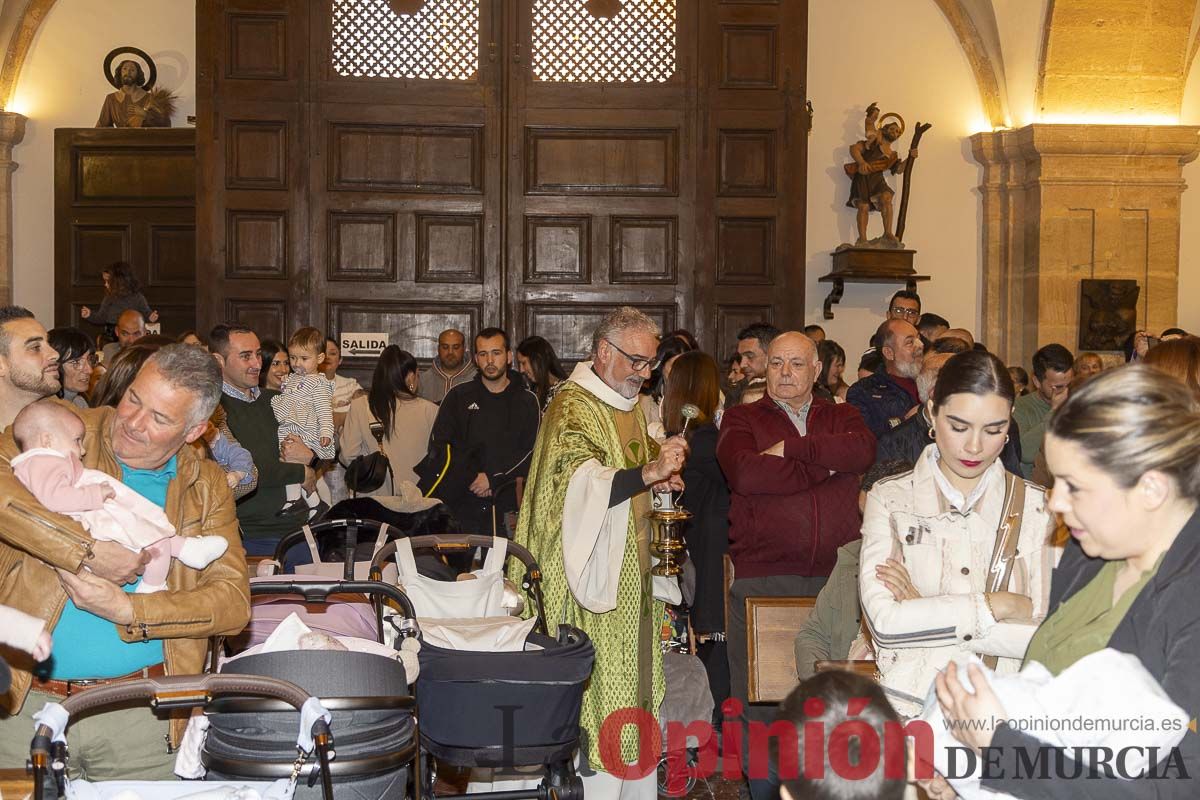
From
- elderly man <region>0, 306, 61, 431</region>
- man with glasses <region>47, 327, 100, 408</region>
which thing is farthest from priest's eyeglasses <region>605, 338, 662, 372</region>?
man with glasses <region>47, 327, 100, 408</region>

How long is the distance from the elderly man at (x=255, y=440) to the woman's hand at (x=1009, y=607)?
414 cm

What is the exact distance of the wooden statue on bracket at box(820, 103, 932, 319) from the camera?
11.9m

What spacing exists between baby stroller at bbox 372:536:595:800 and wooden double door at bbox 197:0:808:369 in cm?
692

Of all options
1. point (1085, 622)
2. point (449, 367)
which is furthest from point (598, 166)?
point (1085, 622)

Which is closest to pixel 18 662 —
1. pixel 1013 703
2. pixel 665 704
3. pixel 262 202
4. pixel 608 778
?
pixel 1013 703

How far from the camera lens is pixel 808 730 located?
1.89 meters

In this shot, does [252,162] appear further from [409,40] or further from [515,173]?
[515,173]

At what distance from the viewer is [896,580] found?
2.97 m

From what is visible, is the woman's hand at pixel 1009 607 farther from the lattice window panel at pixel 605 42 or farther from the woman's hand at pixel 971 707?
the lattice window panel at pixel 605 42

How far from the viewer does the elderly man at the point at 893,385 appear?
6.42 m

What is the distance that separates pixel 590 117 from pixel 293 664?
8.17 m

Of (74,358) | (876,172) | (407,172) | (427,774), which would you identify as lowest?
(427,774)

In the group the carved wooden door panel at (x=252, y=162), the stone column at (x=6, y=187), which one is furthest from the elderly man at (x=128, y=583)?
the stone column at (x=6, y=187)

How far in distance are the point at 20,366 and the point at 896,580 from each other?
2874 millimetres
